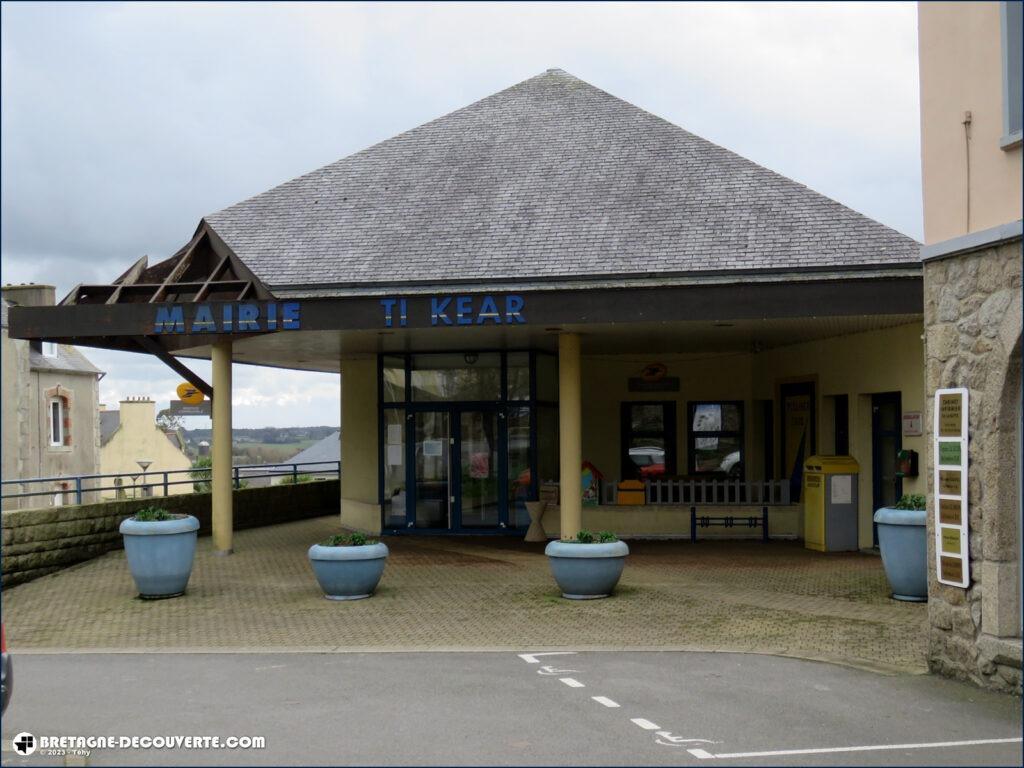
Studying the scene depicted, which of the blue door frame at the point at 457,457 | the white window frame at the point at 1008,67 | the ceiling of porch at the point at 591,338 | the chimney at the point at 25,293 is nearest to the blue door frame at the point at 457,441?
the blue door frame at the point at 457,457

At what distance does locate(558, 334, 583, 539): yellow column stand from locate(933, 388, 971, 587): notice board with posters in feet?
26.3

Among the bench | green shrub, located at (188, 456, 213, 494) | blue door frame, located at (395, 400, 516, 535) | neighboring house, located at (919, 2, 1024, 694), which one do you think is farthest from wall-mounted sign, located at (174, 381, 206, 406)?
neighboring house, located at (919, 2, 1024, 694)

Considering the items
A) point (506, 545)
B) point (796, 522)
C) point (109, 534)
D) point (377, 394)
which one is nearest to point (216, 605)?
point (109, 534)

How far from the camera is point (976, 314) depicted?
916cm

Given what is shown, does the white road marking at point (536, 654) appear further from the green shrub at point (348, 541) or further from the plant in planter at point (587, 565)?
the green shrub at point (348, 541)

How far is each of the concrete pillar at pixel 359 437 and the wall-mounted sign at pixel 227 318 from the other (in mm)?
5693

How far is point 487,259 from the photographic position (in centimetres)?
1747

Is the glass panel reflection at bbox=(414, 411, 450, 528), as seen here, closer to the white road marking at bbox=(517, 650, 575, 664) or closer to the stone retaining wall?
the stone retaining wall

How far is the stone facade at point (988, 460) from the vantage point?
28.7ft

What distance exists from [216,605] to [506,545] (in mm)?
Answer: 6329

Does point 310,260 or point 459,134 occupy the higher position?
point 459,134

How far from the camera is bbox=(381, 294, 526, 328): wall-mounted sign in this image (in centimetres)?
1564

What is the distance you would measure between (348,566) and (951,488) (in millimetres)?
7273

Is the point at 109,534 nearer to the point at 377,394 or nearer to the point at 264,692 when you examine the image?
the point at 377,394
